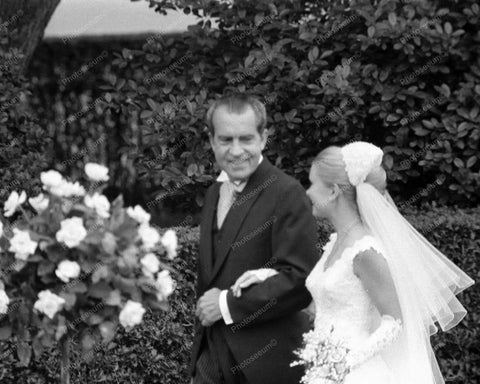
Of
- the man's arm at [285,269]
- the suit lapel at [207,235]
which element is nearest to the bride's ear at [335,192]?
the man's arm at [285,269]

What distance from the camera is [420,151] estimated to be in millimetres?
7309

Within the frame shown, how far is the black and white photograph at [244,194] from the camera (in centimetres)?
372

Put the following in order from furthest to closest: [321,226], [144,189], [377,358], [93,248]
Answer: [144,189], [321,226], [377,358], [93,248]

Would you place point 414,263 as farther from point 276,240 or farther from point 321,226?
point 321,226

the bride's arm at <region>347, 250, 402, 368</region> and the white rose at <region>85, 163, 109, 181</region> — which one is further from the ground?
the white rose at <region>85, 163, 109, 181</region>

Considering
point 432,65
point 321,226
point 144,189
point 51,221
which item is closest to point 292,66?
point 432,65

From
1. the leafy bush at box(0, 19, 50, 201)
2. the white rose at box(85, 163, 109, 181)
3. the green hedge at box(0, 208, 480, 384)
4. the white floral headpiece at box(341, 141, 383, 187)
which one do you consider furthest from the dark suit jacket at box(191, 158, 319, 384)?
the leafy bush at box(0, 19, 50, 201)

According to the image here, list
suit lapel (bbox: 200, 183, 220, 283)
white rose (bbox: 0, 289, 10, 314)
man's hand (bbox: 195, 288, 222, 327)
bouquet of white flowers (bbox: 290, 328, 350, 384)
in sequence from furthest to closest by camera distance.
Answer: suit lapel (bbox: 200, 183, 220, 283), man's hand (bbox: 195, 288, 222, 327), bouquet of white flowers (bbox: 290, 328, 350, 384), white rose (bbox: 0, 289, 10, 314)

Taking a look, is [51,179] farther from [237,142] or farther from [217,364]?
[217,364]

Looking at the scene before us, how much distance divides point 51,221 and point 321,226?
2.89 meters

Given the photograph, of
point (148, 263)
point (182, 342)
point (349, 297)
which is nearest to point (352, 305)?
point (349, 297)

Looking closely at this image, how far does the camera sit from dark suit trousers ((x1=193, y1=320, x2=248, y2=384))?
4.46m

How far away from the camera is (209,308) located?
14.5 feet

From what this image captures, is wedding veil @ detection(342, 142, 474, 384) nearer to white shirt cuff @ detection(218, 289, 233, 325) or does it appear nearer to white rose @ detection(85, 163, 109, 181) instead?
white shirt cuff @ detection(218, 289, 233, 325)
